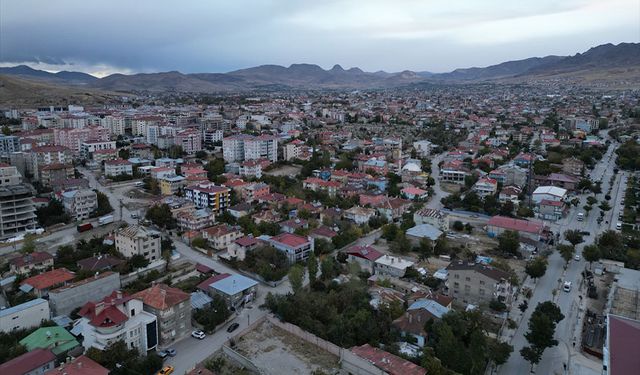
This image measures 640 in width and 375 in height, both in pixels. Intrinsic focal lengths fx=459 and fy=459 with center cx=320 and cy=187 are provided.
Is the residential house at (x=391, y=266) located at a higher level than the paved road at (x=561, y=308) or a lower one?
higher

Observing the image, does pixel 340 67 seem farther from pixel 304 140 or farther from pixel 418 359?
pixel 418 359

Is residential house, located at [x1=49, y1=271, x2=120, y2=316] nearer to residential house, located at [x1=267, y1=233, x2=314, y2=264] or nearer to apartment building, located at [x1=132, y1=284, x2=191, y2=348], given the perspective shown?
apartment building, located at [x1=132, y1=284, x2=191, y2=348]

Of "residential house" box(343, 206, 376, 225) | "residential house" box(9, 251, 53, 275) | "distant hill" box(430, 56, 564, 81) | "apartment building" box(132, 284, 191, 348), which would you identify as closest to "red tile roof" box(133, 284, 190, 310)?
"apartment building" box(132, 284, 191, 348)

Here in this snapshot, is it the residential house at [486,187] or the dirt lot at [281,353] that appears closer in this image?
the dirt lot at [281,353]

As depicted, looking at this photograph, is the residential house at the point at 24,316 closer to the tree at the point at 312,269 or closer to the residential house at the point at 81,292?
the residential house at the point at 81,292

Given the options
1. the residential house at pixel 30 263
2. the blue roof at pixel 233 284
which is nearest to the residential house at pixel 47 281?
A: the residential house at pixel 30 263

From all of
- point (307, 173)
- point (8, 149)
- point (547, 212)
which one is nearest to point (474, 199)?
point (547, 212)

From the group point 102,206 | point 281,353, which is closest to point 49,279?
point 281,353
